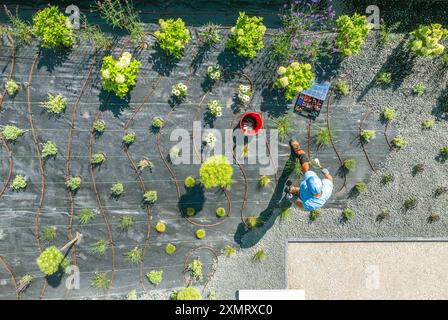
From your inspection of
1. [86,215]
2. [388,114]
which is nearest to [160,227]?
[86,215]

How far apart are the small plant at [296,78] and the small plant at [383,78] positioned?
5.77 ft

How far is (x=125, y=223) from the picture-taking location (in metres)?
7.50

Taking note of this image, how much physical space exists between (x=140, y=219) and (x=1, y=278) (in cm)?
351

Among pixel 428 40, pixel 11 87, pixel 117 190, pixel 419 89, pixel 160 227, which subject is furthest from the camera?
pixel 419 89

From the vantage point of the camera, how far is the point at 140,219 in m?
7.60

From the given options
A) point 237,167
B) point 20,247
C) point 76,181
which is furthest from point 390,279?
point 20,247

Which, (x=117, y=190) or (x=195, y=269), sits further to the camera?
(x=195, y=269)

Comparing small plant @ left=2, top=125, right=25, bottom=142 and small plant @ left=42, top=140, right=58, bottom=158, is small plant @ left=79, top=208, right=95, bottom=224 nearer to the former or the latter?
small plant @ left=42, top=140, right=58, bottom=158

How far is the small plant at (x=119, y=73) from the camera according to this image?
6883mm

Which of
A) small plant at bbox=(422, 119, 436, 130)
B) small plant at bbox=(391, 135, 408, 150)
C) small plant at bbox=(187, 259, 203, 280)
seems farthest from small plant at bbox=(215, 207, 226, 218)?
small plant at bbox=(422, 119, 436, 130)

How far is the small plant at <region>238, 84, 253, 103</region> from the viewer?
733cm

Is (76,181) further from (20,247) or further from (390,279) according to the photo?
(390,279)

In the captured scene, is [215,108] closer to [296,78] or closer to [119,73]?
[296,78]

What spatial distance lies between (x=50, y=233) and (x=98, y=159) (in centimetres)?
206
